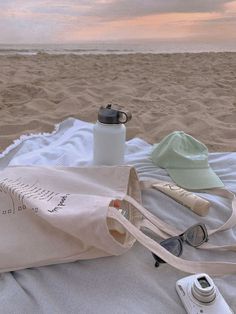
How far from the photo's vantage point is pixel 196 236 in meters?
1.01

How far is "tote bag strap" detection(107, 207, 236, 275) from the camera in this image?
2.73 ft

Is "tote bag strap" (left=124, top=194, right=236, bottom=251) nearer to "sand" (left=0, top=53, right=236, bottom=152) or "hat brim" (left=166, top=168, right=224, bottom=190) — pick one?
"hat brim" (left=166, top=168, right=224, bottom=190)

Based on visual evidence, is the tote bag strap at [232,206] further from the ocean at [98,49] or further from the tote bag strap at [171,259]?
the ocean at [98,49]

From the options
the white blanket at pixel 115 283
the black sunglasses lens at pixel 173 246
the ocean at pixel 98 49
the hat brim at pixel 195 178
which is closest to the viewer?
the white blanket at pixel 115 283

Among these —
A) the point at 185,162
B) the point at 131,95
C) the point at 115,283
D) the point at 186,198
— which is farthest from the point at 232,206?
the point at 131,95

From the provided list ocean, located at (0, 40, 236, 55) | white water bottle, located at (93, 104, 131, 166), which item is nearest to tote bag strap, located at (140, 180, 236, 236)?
white water bottle, located at (93, 104, 131, 166)

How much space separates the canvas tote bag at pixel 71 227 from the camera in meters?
0.84

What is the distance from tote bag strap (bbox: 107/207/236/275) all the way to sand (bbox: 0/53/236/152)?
978 mm

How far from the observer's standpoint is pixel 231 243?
1.04 m

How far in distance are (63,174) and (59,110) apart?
4.74 feet

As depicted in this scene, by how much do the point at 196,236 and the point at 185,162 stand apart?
0.38 meters

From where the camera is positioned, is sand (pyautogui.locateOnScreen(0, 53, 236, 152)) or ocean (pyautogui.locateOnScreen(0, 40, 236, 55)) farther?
ocean (pyautogui.locateOnScreen(0, 40, 236, 55))

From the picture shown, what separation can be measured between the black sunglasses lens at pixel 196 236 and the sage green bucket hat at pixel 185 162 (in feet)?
0.86

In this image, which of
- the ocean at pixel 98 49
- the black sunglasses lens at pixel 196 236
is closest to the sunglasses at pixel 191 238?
the black sunglasses lens at pixel 196 236
